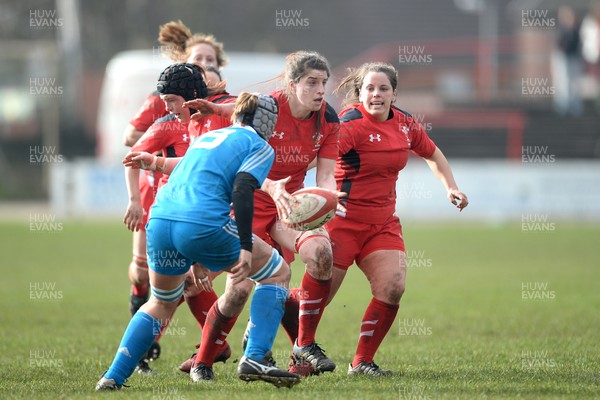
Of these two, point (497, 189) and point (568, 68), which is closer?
point (497, 189)

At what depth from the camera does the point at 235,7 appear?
141ft

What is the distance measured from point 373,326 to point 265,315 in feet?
3.82

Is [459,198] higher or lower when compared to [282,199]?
lower

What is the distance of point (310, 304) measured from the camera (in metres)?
6.99

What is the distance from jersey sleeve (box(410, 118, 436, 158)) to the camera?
7402mm

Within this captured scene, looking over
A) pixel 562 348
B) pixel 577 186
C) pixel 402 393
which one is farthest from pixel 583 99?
pixel 402 393

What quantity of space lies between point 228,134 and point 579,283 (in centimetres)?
879

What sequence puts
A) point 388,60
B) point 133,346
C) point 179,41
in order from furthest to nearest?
point 388,60, point 179,41, point 133,346

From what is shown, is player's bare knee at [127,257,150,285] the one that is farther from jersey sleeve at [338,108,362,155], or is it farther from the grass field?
jersey sleeve at [338,108,362,155]

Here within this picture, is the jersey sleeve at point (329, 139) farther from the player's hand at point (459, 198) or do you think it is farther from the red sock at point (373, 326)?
the red sock at point (373, 326)

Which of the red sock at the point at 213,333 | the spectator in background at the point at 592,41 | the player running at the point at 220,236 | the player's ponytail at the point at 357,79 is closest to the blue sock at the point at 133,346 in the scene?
the player running at the point at 220,236

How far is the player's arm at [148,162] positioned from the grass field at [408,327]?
4.54 ft

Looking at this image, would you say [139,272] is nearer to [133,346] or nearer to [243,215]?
[133,346]

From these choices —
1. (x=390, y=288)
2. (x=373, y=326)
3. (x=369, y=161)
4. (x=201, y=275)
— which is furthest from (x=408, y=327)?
(x=201, y=275)
